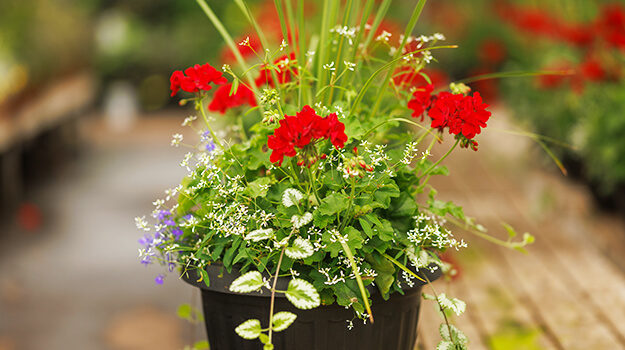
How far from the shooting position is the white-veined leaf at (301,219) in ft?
3.90

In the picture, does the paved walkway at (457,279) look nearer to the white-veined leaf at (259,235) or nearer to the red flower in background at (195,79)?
the white-veined leaf at (259,235)

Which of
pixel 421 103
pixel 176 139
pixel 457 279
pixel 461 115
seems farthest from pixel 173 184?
pixel 461 115

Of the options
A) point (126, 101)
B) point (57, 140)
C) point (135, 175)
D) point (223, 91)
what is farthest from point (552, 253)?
point (126, 101)

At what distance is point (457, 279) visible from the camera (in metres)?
2.71

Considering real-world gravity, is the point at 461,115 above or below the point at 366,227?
above

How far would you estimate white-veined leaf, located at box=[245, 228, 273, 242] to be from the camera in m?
1.20

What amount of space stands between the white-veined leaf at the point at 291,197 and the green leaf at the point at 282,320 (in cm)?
19

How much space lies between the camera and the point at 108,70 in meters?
8.94

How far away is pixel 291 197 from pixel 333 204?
0.08m

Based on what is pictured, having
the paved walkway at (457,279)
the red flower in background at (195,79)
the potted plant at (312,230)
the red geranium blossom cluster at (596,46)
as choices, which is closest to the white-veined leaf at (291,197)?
the potted plant at (312,230)

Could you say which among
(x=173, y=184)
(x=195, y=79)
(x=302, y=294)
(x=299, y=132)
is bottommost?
(x=302, y=294)

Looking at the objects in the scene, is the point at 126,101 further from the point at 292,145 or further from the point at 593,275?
the point at 292,145

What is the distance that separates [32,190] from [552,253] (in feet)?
12.6

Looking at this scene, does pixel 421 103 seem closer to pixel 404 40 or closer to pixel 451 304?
pixel 404 40
